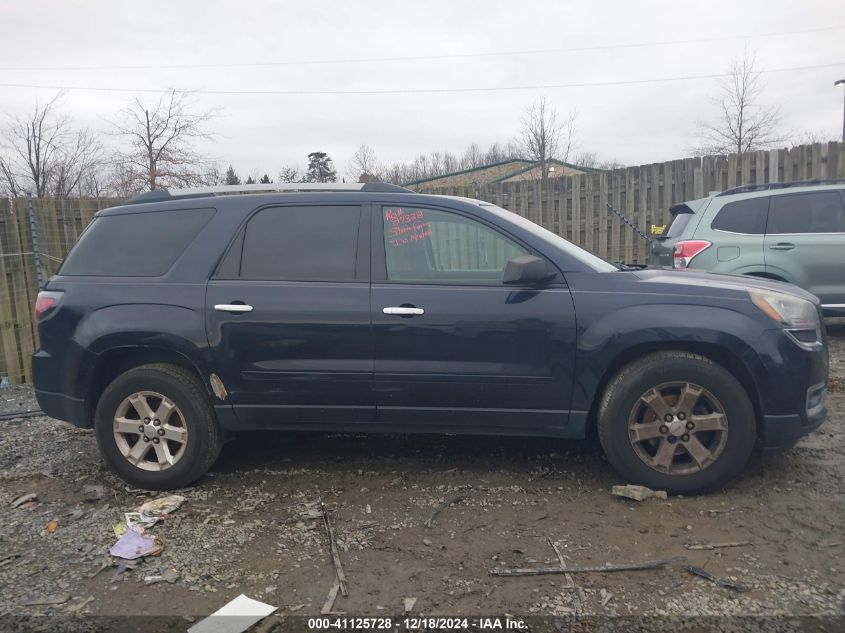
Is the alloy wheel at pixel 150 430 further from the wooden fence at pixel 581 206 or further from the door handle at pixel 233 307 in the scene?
the wooden fence at pixel 581 206

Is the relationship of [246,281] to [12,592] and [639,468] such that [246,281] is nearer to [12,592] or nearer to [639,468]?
[12,592]

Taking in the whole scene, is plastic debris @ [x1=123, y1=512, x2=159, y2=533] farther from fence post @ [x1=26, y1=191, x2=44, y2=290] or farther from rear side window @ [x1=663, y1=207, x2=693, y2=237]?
rear side window @ [x1=663, y1=207, x2=693, y2=237]

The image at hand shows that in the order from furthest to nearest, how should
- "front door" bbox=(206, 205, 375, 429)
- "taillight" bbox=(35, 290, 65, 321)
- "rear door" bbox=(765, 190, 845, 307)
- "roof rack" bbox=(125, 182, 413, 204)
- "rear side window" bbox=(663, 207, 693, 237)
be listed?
"rear side window" bbox=(663, 207, 693, 237) < "rear door" bbox=(765, 190, 845, 307) < "roof rack" bbox=(125, 182, 413, 204) < "taillight" bbox=(35, 290, 65, 321) < "front door" bbox=(206, 205, 375, 429)

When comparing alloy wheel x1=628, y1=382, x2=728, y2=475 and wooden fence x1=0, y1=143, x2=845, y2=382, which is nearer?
alloy wheel x1=628, y1=382, x2=728, y2=475

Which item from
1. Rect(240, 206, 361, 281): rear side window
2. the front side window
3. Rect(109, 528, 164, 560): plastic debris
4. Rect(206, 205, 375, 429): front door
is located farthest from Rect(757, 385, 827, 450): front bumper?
Rect(109, 528, 164, 560): plastic debris

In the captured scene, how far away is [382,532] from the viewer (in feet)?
11.0

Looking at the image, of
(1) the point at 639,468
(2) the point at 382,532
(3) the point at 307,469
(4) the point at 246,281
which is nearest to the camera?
(2) the point at 382,532

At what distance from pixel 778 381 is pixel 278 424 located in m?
2.96

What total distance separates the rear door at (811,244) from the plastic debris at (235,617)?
648cm

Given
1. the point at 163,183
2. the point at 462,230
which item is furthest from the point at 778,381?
the point at 163,183

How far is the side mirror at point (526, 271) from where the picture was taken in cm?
360

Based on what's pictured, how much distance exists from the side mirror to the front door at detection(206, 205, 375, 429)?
0.87 metres

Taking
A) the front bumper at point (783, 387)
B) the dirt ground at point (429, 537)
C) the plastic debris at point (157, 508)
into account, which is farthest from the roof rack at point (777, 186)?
the plastic debris at point (157, 508)

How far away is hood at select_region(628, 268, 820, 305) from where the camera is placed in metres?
3.70
